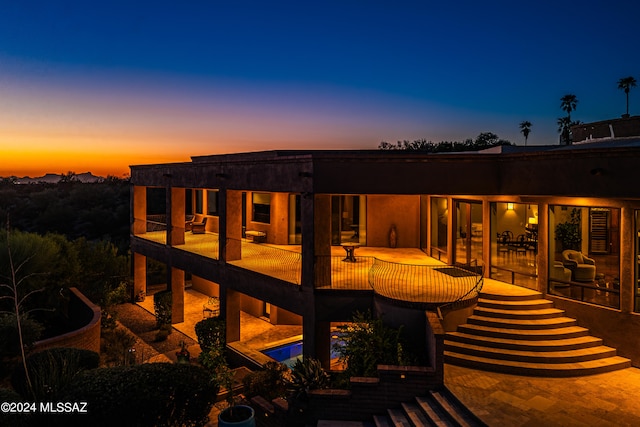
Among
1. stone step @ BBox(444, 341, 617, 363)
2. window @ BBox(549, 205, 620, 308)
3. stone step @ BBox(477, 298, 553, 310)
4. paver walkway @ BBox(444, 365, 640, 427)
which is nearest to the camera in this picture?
paver walkway @ BBox(444, 365, 640, 427)

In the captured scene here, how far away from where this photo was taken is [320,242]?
12.2m

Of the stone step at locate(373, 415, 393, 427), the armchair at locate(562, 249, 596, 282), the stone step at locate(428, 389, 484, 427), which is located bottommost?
the stone step at locate(373, 415, 393, 427)

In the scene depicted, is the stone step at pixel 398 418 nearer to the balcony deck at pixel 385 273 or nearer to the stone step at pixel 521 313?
the balcony deck at pixel 385 273

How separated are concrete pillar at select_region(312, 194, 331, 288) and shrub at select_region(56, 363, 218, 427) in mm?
4444

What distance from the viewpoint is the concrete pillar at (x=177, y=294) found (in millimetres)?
18594

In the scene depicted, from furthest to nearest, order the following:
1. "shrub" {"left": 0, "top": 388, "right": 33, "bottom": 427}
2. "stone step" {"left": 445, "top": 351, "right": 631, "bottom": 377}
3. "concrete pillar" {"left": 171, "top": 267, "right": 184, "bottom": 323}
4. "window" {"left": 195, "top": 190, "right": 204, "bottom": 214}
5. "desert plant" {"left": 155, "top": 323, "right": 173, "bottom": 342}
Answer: "window" {"left": 195, "top": 190, "right": 204, "bottom": 214}
"concrete pillar" {"left": 171, "top": 267, "right": 184, "bottom": 323}
"desert plant" {"left": 155, "top": 323, "right": 173, "bottom": 342}
"stone step" {"left": 445, "top": 351, "right": 631, "bottom": 377}
"shrub" {"left": 0, "top": 388, "right": 33, "bottom": 427}

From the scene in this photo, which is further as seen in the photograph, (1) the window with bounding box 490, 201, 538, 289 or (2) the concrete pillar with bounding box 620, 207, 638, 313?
(1) the window with bounding box 490, 201, 538, 289

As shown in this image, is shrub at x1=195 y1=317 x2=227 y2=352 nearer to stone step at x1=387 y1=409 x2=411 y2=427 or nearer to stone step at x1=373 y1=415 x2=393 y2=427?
stone step at x1=373 y1=415 x2=393 y2=427

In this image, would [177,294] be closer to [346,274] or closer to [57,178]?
[346,274]

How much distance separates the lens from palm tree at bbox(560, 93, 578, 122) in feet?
190

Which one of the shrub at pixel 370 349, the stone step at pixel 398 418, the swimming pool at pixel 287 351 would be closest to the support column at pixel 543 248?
the shrub at pixel 370 349

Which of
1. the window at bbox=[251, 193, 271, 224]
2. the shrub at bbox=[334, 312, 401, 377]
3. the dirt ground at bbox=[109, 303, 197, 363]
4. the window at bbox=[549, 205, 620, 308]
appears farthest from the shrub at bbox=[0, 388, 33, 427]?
the window at bbox=[251, 193, 271, 224]

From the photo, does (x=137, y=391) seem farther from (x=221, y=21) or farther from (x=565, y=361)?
(x=221, y=21)

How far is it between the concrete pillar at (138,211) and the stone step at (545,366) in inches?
744
